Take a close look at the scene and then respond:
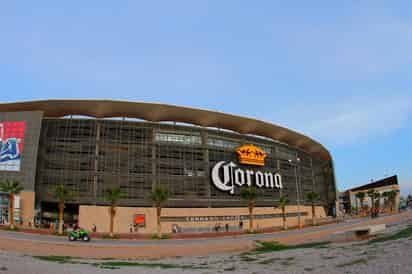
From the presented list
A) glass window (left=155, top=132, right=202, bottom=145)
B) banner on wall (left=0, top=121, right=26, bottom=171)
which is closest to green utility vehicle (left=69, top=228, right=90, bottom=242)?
banner on wall (left=0, top=121, right=26, bottom=171)

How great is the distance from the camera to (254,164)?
88.1 m

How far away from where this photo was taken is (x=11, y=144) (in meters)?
66.4

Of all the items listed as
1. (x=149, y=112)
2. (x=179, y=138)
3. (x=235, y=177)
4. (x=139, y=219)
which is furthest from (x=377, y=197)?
(x=139, y=219)

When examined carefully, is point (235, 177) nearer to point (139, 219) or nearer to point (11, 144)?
point (139, 219)

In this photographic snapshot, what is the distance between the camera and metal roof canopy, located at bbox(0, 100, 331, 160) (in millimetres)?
71938

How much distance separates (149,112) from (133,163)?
11.5 metres

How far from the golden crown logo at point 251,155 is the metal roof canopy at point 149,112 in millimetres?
6345

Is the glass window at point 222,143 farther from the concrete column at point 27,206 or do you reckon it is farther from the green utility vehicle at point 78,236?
the green utility vehicle at point 78,236

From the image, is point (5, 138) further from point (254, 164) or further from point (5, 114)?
point (254, 164)

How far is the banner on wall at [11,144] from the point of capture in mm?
65062

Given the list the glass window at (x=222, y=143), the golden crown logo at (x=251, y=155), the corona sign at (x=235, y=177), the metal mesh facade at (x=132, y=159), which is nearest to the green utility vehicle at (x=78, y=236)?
the metal mesh facade at (x=132, y=159)

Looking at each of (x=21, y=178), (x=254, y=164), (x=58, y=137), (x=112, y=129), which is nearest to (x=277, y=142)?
(x=254, y=164)

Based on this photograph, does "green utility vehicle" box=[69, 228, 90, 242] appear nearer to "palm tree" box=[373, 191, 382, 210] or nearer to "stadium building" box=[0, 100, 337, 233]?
"stadium building" box=[0, 100, 337, 233]

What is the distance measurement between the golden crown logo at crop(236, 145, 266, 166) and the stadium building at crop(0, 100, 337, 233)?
0.24 metres
